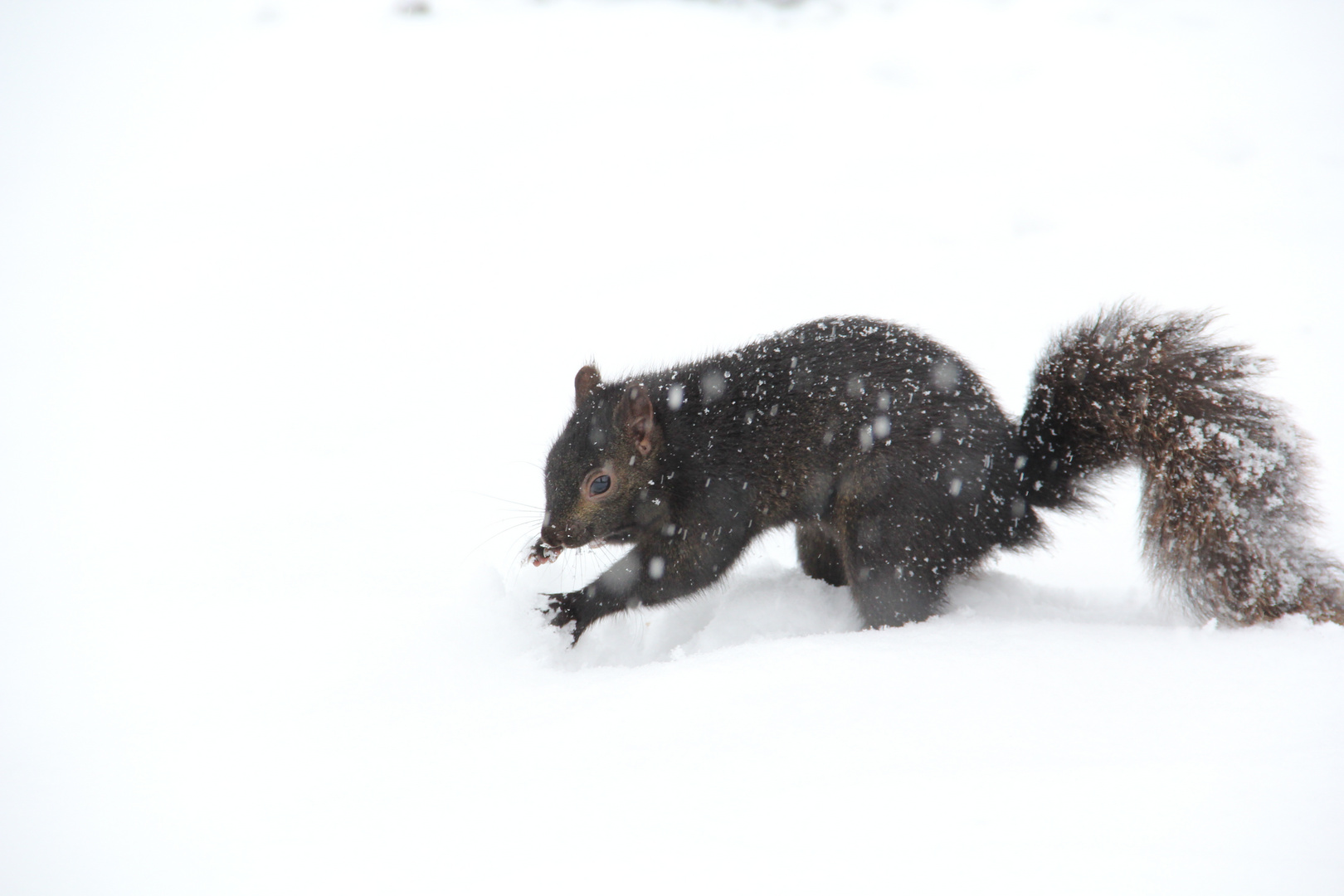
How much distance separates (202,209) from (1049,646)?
671 centimetres

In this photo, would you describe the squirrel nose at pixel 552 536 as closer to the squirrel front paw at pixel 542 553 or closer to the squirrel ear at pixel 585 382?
the squirrel front paw at pixel 542 553

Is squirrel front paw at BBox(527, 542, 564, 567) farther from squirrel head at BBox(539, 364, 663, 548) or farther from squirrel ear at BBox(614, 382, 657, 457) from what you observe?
squirrel ear at BBox(614, 382, 657, 457)

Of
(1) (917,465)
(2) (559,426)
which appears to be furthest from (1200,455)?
(2) (559,426)

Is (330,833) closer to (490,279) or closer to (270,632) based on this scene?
(270,632)

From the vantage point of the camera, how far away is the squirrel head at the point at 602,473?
9.25ft

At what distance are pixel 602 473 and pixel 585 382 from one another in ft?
1.61

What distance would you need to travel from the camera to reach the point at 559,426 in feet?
13.9

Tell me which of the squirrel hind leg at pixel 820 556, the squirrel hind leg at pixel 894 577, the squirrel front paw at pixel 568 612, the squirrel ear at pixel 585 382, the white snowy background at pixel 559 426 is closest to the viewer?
the white snowy background at pixel 559 426

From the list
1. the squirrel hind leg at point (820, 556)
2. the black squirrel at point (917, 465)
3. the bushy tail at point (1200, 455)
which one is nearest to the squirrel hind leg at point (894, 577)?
the black squirrel at point (917, 465)

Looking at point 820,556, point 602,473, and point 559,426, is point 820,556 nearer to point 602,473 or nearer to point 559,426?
point 602,473

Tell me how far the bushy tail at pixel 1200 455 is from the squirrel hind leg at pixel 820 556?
0.84m

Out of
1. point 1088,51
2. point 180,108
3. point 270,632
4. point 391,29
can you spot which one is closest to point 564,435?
point 270,632

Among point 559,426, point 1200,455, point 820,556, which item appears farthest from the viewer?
point 559,426

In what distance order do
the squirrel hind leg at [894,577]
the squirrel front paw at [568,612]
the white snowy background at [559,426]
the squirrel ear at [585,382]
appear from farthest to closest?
1. the squirrel ear at [585,382]
2. the squirrel front paw at [568,612]
3. the squirrel hind leg at [894,577]
4. the white snowy background at [559,426]
